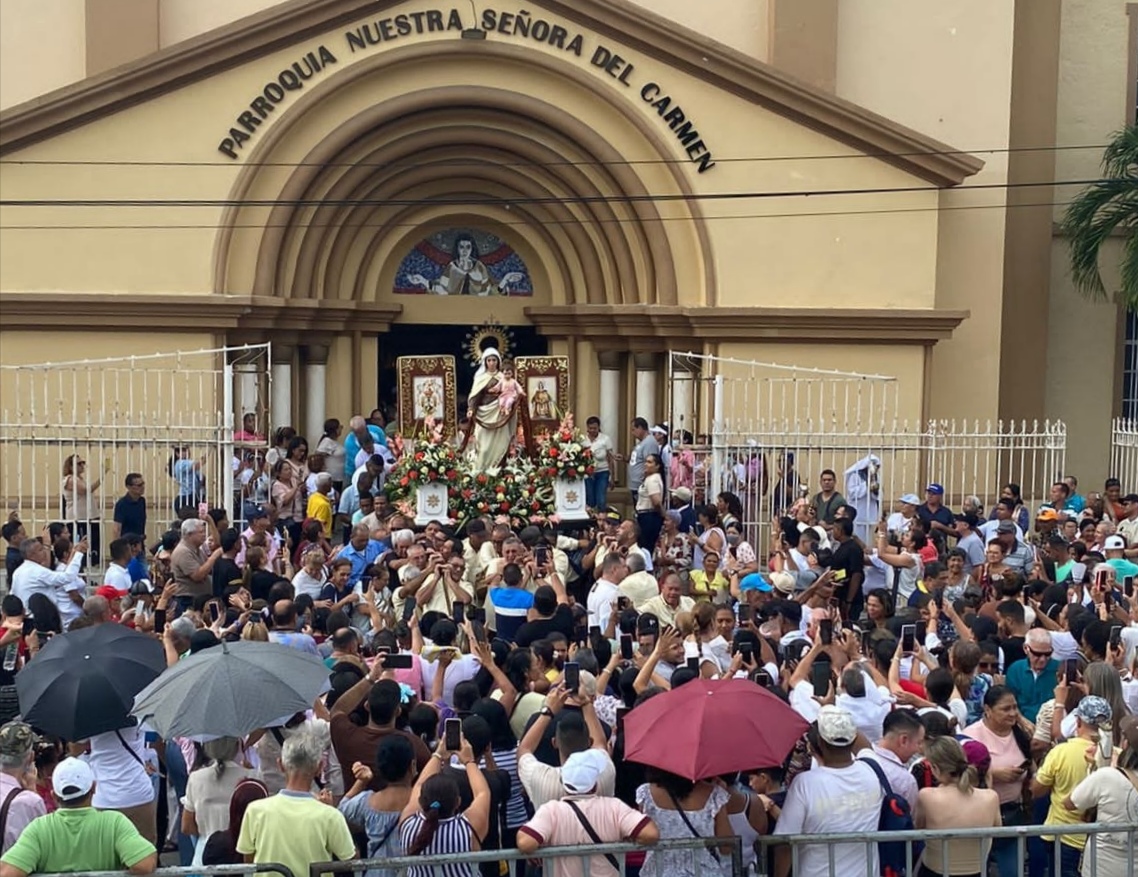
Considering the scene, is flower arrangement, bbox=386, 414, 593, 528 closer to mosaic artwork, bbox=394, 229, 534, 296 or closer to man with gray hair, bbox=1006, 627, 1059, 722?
mosaic artwork, bbox=394, 229, 534, 296

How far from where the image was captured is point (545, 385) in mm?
21266

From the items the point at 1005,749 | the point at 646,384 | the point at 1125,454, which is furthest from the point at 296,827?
the point at 1125,454

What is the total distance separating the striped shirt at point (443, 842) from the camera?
758 cm

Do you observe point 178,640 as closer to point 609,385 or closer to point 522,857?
point 522,857

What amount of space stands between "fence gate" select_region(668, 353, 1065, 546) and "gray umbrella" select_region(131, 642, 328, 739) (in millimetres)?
10233

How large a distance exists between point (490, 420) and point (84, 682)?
1087 cm

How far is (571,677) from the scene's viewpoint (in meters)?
8.62

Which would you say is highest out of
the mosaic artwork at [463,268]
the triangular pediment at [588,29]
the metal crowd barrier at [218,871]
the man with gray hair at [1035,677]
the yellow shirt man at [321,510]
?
the triangular pediment at [588,29]

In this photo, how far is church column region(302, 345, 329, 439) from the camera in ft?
73.5

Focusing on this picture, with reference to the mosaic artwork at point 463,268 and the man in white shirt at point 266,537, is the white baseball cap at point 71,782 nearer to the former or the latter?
the man in white shirt at point 266,537

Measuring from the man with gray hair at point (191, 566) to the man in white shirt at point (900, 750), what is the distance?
7.16 m

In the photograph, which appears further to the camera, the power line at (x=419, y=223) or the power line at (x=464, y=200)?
the power line at (x=419, y=223)

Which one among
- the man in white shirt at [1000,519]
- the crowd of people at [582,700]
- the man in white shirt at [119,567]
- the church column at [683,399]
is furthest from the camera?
the church column at [683,399]

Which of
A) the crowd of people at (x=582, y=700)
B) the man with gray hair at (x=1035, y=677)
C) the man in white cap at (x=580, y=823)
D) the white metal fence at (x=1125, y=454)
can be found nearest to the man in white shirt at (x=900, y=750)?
the crowd of people at (x=582, y=700)
